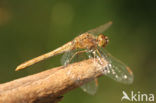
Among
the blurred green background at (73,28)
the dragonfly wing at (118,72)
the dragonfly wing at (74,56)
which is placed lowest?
the dragonfly wing at (118,72)

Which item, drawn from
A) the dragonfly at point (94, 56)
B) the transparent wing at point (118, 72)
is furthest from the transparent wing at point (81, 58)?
the transparent wing at point (118, 72)

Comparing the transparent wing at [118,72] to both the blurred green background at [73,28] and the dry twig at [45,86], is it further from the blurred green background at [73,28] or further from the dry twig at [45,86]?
the blurred green background at [73,28]

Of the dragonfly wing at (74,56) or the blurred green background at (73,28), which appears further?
the blurred green background at (73,28)

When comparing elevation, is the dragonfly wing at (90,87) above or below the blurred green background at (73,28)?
below

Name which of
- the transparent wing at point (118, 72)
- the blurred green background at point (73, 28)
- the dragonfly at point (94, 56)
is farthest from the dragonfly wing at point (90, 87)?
the blurred green background at point (73, 28)

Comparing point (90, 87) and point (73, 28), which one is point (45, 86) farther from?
point (73, 28)

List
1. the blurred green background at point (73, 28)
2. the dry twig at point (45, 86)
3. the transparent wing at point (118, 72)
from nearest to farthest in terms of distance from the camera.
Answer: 1. the dry twig at point (45, 86)
2. the transparent wing at point (118, 72)
3. the blurred green background at point (73, 28)

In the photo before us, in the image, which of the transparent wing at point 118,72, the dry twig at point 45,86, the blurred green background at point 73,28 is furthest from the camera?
the blurred green background at point 73,28
